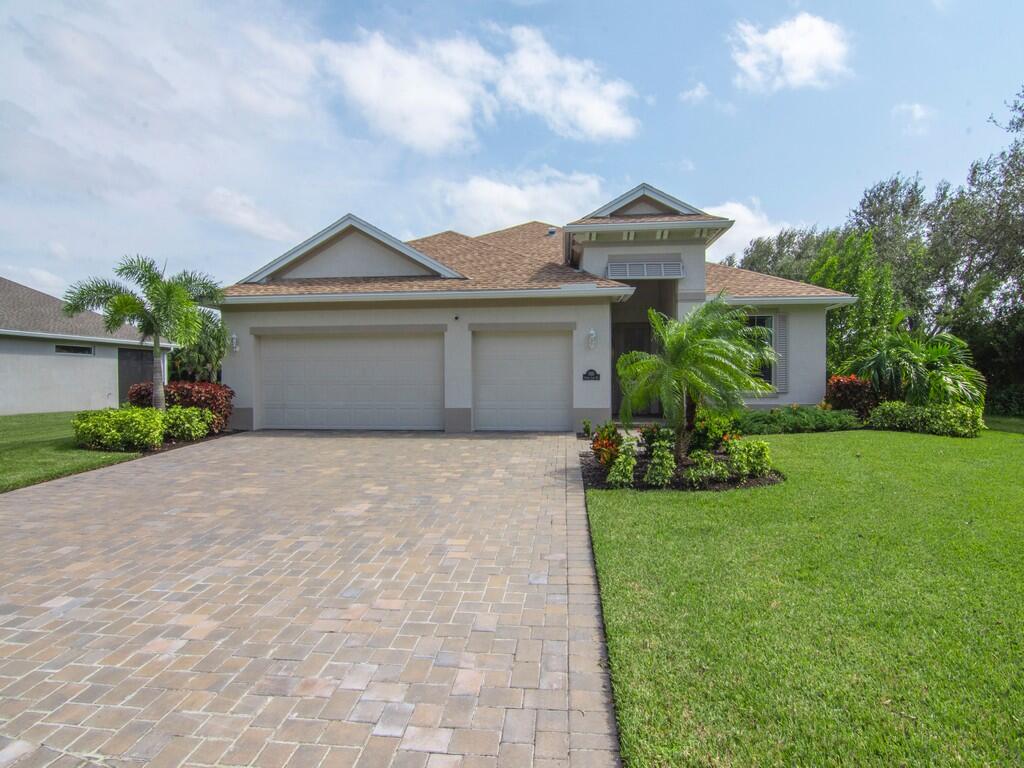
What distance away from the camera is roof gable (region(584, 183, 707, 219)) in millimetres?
13953

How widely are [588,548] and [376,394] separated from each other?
9.20m

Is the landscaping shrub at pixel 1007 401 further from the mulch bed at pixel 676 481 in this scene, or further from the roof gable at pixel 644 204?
the mulch bed at pixel 676 481

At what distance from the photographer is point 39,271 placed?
1034 inches

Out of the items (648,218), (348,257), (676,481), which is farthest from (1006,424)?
(348,257)

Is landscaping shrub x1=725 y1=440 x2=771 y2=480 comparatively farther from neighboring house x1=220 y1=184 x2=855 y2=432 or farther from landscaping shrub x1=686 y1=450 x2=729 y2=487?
neighboring house x1=220 y1=184 x2=855 y2=432

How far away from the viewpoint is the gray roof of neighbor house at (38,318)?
19250mm

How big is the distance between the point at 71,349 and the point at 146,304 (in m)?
14.0

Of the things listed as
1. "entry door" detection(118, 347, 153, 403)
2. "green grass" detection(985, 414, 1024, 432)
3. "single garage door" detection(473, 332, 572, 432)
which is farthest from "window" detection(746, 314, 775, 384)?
"entry door" detection(118, 347, 153, 403)

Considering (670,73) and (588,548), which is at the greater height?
(670,73)

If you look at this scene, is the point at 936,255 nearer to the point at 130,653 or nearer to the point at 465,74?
the point at 465,74

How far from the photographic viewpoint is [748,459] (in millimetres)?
7402

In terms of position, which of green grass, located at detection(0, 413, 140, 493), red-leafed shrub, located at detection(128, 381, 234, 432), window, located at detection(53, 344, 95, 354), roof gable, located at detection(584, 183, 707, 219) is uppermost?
roof gable, located at detection(584, 183, 707, 219)

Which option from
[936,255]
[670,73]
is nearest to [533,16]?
[670,73]

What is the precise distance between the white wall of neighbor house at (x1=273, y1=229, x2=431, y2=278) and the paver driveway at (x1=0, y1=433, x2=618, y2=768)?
800cm
